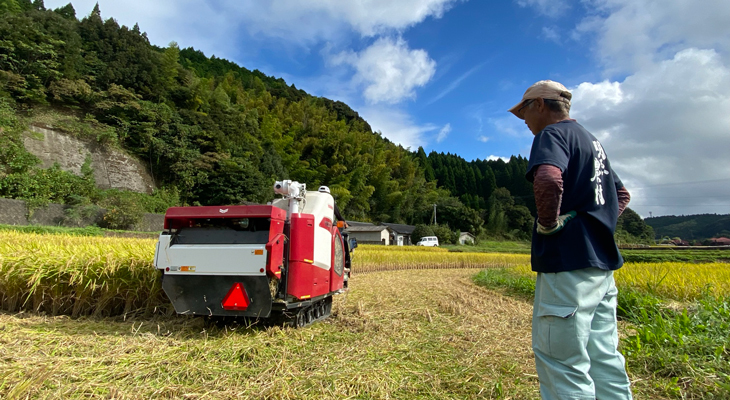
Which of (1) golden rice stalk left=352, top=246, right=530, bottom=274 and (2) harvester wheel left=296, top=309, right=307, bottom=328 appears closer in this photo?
(2) harvester wheel left=296, top=309, right=307, bottom=328

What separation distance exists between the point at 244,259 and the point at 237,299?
0.41 meters

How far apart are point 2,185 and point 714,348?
28.7 m

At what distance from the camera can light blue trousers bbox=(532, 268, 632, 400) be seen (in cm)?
147

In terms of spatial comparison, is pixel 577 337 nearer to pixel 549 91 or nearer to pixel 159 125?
pixel 549 91

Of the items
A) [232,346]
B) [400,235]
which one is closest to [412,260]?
[232,346]

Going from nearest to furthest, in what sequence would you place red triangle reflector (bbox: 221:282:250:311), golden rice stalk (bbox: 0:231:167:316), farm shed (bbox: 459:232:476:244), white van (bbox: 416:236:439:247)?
1. red triangle reflector (bbox: 221:282:250:311)
2. golden rice stalk (bbox: 0:231:167:316)
3. white van (bbox: 416:236:439:247)
4. farm shed (bbox: 459:232:476:244)

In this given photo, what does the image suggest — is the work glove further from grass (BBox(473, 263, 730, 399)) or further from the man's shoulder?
grass (BBox(473, 263, 730, 399))

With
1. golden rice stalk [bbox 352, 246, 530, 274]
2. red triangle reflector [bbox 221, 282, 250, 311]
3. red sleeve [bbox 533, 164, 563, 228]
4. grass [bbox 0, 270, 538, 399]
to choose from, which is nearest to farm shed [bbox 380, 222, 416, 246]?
golden rice stalk [bbox 352, 246, 530, 274]

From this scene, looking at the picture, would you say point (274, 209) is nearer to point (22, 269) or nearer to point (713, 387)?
point (22, 269)

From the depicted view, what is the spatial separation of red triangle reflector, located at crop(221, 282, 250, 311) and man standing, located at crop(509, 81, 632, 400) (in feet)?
8.94

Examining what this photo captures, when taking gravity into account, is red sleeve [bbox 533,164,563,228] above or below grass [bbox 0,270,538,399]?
above

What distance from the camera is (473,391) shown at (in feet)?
8.04

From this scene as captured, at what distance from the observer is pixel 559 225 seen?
1571mm

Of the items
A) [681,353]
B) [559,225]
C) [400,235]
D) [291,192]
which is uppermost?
[291,192]
